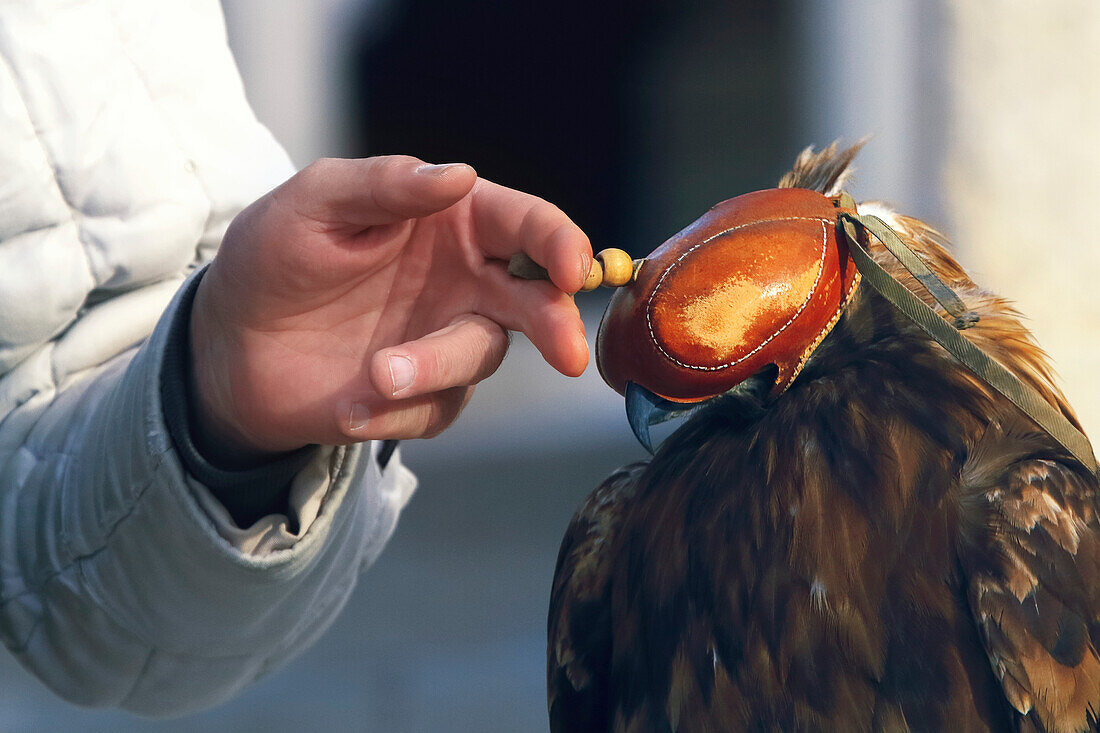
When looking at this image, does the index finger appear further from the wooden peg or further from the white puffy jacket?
the white puffy jacket

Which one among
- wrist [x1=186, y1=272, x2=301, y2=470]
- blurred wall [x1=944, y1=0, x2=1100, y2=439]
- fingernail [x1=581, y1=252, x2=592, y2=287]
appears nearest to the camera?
fingernail [x1=581, y1=252, x2=592, y2=287]

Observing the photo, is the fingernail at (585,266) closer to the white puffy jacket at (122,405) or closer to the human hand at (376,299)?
the human hand at (376,299)

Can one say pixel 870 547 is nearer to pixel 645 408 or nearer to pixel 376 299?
pixel 645 408

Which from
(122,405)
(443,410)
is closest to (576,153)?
(122,405)

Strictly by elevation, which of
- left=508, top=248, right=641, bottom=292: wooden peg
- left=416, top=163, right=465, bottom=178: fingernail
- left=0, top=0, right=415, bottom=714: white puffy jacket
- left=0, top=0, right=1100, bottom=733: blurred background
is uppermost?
left=416, top=163, right=465, bottom=178: fingernail

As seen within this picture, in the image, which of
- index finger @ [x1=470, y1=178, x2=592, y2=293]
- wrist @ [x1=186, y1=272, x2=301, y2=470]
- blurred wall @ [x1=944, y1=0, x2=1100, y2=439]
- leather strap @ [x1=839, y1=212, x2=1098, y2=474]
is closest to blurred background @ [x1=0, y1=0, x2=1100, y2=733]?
blurred wall @ [x1=944, y1=0, x2=1100, y2=439]

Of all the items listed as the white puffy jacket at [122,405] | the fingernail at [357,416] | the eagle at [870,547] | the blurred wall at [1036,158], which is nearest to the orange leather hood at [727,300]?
the eagle at [870,547]
